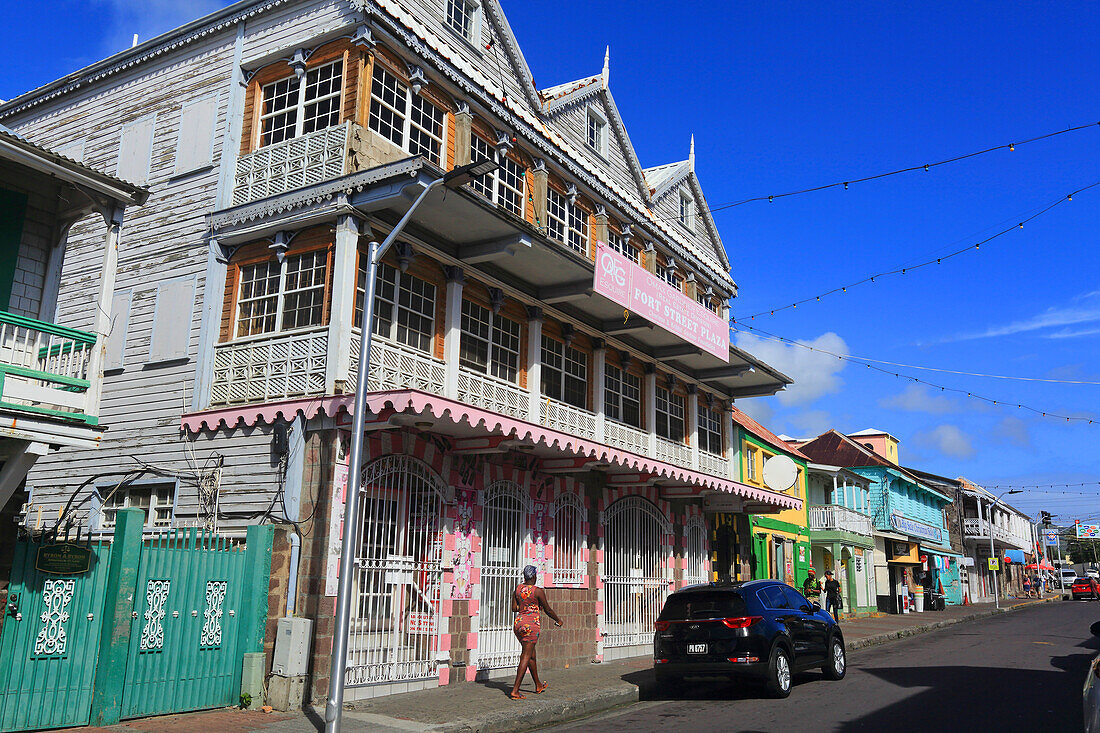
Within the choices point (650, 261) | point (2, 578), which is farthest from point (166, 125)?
point (650, 261)

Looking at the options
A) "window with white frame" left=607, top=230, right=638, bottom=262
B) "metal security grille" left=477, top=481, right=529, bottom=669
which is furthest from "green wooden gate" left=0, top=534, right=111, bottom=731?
"window with white frame" left=607, top=230, right=638, bottom=262

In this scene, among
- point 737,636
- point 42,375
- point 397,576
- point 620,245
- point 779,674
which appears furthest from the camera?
point 620,245

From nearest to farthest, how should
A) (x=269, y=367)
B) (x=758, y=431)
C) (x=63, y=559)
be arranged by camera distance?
(x=63, y=559) < (x=269, y=367) < (x=758, y=431)

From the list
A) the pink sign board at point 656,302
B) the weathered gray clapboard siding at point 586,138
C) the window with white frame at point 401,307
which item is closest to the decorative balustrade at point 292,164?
the window with white frame at point 401,307

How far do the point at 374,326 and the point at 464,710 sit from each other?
613cm

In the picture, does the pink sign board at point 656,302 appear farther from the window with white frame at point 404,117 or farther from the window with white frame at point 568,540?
the window with white frame at point 568,540

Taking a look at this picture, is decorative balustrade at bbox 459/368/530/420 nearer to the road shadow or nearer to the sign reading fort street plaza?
the road shadow

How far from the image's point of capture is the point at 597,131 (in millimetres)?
22562

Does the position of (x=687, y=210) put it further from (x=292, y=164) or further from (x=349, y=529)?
(x=349, y=529)

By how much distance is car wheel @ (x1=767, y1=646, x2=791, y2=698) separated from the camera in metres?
12.3

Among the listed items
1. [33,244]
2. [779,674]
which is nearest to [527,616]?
[779,674]

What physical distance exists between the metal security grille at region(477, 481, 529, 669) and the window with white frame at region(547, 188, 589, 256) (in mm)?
6173

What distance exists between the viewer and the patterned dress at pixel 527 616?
1244 cm

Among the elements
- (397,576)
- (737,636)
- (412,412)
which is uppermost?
(412,412)
